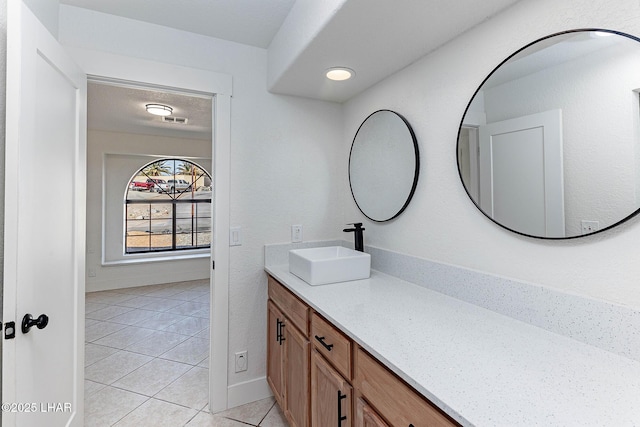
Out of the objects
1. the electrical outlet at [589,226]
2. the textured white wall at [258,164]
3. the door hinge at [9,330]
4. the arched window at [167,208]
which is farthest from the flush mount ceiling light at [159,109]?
the electrical outlet at [589,226]

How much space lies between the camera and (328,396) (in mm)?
1226

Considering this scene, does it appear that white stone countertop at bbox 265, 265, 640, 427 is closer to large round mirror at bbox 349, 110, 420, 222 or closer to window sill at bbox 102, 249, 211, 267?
large round mirror at bbox 349, 110, 420, 222

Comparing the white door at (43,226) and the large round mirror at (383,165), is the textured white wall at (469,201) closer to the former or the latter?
the large round mirror at (383,165)

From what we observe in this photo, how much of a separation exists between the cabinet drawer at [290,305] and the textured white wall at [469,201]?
64cm

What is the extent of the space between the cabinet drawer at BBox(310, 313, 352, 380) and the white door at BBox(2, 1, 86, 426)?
1.05 meters

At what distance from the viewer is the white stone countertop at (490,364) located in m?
0.64

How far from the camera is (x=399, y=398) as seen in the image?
838mm

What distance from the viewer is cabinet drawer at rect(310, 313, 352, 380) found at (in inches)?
43.3

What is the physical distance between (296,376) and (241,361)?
616mm

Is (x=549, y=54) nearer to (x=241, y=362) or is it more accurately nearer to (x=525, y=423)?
(x=525, y=423)

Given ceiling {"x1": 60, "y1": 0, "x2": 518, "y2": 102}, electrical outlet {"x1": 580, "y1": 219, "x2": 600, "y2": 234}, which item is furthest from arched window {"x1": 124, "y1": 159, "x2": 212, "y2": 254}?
electrical outlet {"x1": 580, "y1": 219, "x2": 600, "y2": 234}

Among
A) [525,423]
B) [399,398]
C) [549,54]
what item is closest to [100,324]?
[399,398]

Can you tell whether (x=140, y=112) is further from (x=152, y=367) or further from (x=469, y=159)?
(x=469, y=159)

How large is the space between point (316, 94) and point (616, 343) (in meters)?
1.90
